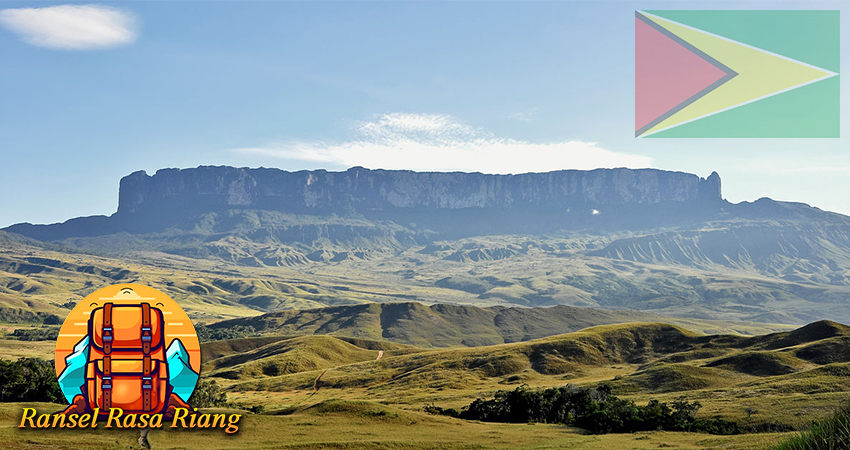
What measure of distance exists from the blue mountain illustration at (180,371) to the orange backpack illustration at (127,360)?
281mm

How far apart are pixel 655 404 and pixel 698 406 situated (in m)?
5.63

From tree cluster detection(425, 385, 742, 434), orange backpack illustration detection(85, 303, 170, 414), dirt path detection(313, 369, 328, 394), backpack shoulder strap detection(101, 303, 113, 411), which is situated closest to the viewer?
backpack shoulder strap detection(101, 303, 113, 411)

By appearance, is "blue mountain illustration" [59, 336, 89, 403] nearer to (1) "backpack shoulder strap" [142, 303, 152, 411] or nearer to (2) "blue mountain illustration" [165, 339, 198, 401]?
(1) "backpack shoulder strap" [142, 303, 152, 411]

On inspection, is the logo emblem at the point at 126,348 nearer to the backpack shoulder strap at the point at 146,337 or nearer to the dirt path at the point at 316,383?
the backpack shoulder strap at the point at 146,337

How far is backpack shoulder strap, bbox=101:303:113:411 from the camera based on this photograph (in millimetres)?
27469

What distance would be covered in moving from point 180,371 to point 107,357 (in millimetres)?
3549

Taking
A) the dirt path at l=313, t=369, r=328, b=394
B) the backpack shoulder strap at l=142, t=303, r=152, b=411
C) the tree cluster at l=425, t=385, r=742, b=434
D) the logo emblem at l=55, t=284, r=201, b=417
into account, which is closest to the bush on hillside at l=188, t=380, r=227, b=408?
the tree cluster at l=425, t=385, r=742, b=434

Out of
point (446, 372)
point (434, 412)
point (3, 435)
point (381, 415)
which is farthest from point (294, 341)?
point (3, 435)

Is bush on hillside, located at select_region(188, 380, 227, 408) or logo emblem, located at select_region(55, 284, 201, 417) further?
Result: bush on hillside, located at select_region(188, 380, 227, 408)

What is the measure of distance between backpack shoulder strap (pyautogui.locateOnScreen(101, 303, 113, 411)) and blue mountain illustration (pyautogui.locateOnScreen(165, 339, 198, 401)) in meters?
2.85

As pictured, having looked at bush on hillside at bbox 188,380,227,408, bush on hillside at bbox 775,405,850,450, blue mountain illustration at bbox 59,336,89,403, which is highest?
bush on hillside at bbox 775,405,850,450

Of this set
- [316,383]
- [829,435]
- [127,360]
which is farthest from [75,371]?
[316,383]

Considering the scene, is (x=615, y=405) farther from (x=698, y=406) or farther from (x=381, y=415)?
(x=381, y=415)

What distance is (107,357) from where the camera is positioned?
27.9 m
